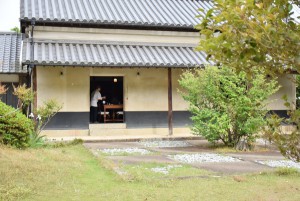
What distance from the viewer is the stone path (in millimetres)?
8383

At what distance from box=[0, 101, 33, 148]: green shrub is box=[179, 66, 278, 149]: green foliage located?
4.46 metres

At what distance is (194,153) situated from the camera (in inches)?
425

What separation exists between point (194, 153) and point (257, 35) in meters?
8.38

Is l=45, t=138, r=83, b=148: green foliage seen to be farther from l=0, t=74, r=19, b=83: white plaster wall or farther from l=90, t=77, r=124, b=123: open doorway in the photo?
l=0, t=74, r=19, b=83: white plaster wall

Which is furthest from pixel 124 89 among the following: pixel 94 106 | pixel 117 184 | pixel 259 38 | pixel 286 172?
pixel 259 38

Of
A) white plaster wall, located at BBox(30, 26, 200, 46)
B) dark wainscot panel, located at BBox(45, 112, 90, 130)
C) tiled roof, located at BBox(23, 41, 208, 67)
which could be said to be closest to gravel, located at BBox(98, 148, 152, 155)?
tiled roof, located at BBox(23, 41, 208, 67)

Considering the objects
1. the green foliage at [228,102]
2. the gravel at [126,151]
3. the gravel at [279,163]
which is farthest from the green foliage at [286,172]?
the gravel at [126,151]

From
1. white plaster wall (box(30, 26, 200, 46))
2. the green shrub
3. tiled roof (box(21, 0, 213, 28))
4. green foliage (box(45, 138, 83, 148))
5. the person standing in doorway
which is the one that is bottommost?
green foliage (box(45, 138, 83, 148))

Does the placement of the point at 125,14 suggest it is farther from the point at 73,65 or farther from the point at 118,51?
the point at 73,65

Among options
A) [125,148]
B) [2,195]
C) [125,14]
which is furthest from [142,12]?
[2,195]

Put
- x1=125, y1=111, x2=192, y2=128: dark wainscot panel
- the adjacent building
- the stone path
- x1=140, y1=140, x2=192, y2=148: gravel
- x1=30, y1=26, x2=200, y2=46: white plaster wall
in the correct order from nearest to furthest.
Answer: the stone path < x1=140, y1=140, x2=192, y2=148: gravel < the adjacent building < x1=30, y1=26, x2=200, y2=46: white plaster wall < x1=125, y1=111, x2=192, y2=128: dark wainscot panel

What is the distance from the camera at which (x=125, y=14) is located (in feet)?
55.7

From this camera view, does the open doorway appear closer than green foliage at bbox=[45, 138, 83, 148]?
No

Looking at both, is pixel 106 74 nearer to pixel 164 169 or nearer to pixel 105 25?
pixel 105 25
